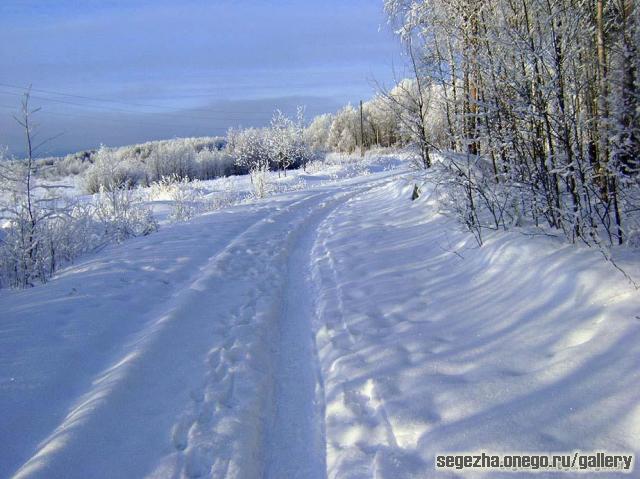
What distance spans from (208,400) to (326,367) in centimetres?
108

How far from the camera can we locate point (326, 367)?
13.0ft

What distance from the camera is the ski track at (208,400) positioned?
111 inches

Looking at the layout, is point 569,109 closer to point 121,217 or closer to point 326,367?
point 326,367

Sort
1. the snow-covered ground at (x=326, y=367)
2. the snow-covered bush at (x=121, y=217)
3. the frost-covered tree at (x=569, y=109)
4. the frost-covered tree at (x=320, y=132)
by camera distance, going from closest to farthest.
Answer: the snow-covered ground at (x=326, y=367) → the frost-covered tree at (x=569, y=109) → the snow-covered bush at (x=121, y=217) → the frost-covered tree at (x=320, y=132)

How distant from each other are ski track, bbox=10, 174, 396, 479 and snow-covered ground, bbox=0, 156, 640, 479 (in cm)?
2

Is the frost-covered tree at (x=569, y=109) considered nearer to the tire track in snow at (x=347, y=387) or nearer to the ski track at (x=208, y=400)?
the tire track in snow at (x=347, y=387)

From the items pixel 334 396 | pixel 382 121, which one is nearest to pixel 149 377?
pixel 334 396

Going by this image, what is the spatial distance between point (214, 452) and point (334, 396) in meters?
1.01

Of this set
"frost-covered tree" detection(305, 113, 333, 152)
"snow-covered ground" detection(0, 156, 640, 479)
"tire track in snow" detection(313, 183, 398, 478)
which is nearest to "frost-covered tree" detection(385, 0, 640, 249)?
"snow-covered ground" detection(0, 156, 640, 479)

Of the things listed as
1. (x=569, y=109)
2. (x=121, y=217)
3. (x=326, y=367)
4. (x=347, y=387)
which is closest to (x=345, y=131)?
(x=121, y=217)

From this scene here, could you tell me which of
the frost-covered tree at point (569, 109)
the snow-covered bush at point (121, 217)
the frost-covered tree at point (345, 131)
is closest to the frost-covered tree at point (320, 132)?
the frost-covered tree at point (345, 131)

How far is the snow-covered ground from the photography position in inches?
109

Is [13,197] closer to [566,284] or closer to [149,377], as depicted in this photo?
[149,377]

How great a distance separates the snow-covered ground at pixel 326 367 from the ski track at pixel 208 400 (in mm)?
16
